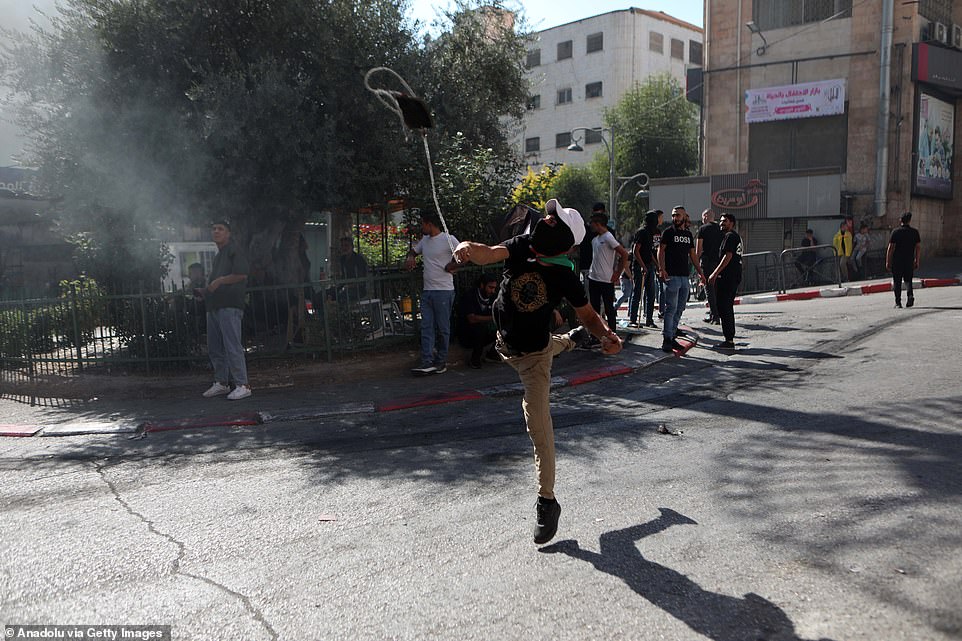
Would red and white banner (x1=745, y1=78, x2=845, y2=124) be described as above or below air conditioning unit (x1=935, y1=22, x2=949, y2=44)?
below

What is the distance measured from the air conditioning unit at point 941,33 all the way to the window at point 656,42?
2717 cm

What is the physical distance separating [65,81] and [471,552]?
28.9 feet

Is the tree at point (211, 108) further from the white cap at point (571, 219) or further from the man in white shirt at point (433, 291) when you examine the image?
the white cap at point (571, 219)

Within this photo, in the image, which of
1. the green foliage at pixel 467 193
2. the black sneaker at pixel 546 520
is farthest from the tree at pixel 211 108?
the black sneaker at pixel 546 520

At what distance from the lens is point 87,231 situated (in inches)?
415

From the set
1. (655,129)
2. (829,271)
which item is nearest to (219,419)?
(829,271)

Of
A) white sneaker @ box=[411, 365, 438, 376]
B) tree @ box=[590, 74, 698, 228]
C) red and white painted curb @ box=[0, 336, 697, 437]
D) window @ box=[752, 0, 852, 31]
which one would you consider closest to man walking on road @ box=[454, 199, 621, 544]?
red and white painted curb @ box=[0, 336, 697, 437]

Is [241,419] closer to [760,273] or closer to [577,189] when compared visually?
[760,273]

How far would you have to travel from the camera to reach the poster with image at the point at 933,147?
2642 cm

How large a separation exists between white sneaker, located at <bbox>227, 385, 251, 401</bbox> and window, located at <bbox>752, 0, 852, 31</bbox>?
90.1 feet

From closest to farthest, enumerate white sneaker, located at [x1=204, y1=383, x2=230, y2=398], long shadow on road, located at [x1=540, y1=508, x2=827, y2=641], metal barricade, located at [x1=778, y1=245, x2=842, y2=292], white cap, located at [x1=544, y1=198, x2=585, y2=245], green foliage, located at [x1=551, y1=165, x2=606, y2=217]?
long shadow on road, located at [x1=540, y1=508, x2=827, y2=641]
white cap, located at [x1=544, y1=198, x2=585, y2=245]
white sneaker, located at [x1=204, y1=383, x2=230, y2=398]
metal barricade, located at [x1=778, y1=245, x2=842, y2=292]
green foliage, located at [x1=551, y1=165, x2=606, y2=217]

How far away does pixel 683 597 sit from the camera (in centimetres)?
305

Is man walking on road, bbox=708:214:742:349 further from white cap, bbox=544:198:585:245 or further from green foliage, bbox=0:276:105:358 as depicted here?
green foliage, bbox=0:276:105:358

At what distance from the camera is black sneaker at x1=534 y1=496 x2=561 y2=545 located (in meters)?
3.66
